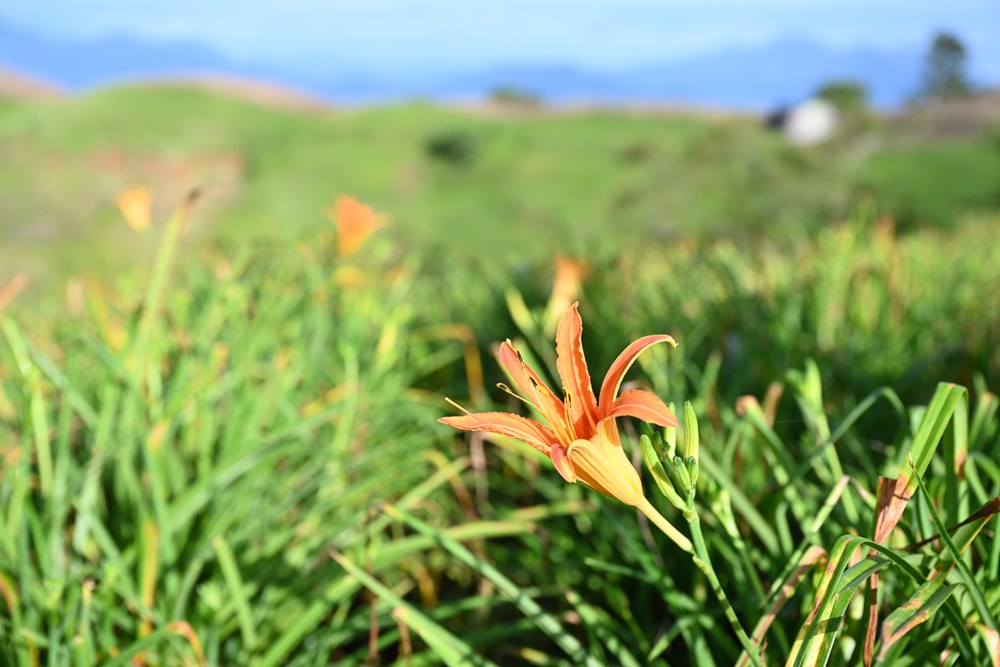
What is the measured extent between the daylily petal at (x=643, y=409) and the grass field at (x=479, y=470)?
78 mm

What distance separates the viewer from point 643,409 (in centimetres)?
55

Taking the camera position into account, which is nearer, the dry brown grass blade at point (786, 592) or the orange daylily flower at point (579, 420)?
the orange daylily flower at point (579, 420)

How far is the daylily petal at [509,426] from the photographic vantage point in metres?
0.59

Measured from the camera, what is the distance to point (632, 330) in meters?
2.41

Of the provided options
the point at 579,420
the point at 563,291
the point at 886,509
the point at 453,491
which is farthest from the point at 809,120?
the point at 579,420

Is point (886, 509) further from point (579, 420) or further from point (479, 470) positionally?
point (479, 470)

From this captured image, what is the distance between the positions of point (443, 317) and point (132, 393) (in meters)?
1.80

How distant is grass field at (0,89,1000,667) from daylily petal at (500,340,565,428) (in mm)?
89

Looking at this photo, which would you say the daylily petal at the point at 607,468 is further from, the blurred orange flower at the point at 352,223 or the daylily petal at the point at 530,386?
the blurred orange flower at the point at 352,223

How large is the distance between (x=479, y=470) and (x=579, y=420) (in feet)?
3.68

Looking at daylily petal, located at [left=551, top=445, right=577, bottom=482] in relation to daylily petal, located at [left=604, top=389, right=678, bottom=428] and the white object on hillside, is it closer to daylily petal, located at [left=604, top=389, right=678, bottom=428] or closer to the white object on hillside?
daylily petal, located at [left=604, top=389, right=678, bottom=428]

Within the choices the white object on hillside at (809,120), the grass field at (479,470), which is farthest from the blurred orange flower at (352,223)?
the white object on hillside at (809,120)

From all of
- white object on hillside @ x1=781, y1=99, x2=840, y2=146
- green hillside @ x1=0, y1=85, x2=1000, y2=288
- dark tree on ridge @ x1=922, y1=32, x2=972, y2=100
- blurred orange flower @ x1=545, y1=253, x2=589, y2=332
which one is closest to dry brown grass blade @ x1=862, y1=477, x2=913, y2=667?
blurred orange flower @ x1=545, y1=253, x2=589, y2=332

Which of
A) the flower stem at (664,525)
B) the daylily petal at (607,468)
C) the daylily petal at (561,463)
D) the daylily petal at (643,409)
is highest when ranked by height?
the daylily petal at (643,409)
